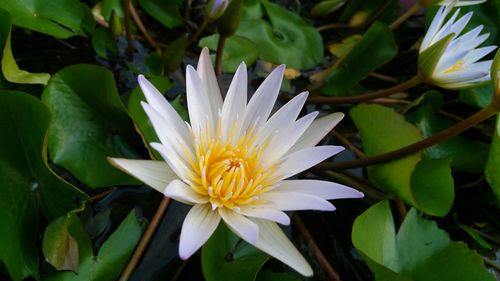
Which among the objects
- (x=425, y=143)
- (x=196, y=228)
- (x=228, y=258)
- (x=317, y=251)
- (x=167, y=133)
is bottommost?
(x=317, y=251)

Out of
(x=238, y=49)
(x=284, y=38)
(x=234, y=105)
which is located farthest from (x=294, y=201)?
(x=284, y=38)

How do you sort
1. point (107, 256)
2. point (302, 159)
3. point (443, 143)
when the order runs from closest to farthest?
1. point (302, 159)
2. point (107, 256)
3. point (443, 143)

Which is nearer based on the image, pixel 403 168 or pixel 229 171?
pixel 229 171

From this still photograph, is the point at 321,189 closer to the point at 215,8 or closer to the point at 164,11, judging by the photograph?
the point at 215,8

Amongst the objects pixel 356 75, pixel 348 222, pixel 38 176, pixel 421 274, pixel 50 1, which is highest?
pixel 50 1

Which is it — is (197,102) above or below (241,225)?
above

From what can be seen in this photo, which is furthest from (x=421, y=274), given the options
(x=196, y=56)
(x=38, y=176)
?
(x=196, y=56)

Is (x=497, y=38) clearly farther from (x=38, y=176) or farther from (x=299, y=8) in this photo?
(x=38, y=176)
